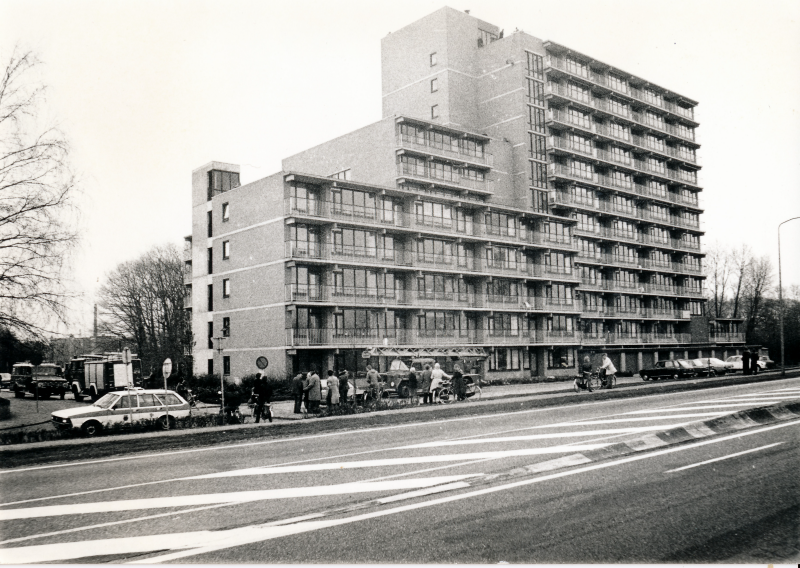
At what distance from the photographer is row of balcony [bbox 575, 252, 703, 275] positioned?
6938cm

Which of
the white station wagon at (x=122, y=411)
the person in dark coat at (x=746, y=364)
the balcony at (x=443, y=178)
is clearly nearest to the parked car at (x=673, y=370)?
the person in dark coat at (x=746, y=364)

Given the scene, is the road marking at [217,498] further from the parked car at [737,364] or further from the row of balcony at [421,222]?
the parked car at [737,364]

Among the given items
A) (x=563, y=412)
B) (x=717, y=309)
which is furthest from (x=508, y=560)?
(x=717, y=309)

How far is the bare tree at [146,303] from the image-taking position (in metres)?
66.4

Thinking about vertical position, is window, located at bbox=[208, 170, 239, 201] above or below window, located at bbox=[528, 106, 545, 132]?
below

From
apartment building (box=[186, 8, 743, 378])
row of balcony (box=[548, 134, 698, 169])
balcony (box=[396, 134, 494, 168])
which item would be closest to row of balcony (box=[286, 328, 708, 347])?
apartment building (box=[186, 8, 743, 378])

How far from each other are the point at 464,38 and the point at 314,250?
2940 cm

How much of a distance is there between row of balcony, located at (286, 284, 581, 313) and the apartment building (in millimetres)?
145

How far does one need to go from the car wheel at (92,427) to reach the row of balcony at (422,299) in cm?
2239

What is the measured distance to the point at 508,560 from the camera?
580cm

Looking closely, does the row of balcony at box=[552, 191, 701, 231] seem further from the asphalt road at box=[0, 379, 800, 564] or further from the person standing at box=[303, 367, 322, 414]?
the asphalt road at box=[0, 379, 800, 564]

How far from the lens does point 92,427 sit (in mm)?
20672

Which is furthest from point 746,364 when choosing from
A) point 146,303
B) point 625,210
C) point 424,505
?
point 146,303

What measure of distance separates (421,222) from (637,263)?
34.8 m
